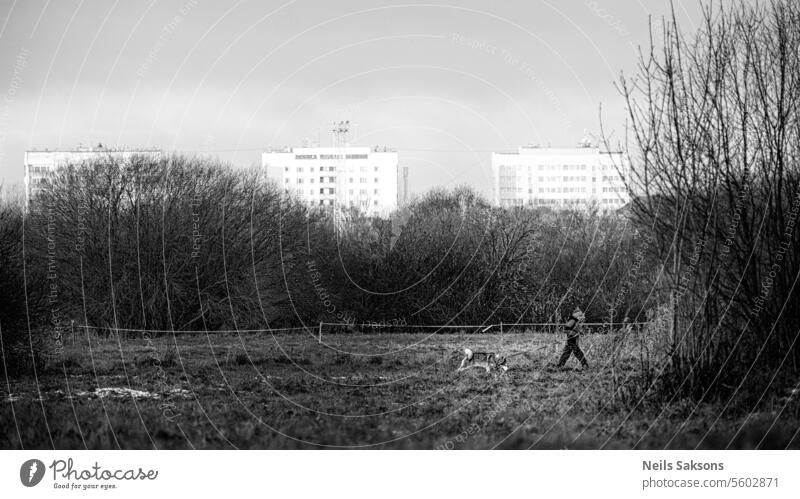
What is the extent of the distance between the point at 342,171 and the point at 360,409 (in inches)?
4148

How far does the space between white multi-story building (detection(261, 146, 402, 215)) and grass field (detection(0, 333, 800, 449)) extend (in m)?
94.5

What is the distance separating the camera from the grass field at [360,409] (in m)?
10.6

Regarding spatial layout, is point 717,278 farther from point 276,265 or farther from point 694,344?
point 276,265

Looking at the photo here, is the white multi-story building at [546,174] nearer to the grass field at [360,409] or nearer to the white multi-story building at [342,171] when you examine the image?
the white multi-story building at [342,171]

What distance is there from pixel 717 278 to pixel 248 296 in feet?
92.4

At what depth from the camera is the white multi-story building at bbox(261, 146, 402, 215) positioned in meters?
118

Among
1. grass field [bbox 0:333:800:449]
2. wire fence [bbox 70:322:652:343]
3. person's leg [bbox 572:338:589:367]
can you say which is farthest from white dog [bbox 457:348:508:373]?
wire fence [bbox 70:322:652:343]

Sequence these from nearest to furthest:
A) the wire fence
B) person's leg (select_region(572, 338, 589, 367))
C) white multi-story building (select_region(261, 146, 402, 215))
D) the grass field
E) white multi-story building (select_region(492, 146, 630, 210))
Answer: the grass field
person's leg (select_region(572, 338, 589, 367))
the wire fence
white multi-story building (select_region(492, 146, 630, 210))
white multi-story building (select_region(261, 146, 402, 215))

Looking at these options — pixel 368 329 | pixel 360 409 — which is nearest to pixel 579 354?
pixel 360 409

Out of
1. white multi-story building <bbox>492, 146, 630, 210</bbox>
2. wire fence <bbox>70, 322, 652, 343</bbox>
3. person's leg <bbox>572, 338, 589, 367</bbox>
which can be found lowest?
wire fence <bbox>70, 322, 652, 343</bbox>

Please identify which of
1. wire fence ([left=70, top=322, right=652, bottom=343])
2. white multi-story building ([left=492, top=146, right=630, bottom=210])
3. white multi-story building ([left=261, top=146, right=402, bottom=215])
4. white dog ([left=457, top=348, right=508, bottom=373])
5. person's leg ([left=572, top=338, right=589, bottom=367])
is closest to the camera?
person's leg ([left=572, top=338, right=589, bottom=367])

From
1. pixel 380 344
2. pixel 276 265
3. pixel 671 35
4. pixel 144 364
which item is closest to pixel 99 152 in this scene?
pixel 276 265

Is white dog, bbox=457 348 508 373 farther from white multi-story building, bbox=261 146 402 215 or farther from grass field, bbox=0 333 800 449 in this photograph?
white multi-story building, bbox=261 146 402 215

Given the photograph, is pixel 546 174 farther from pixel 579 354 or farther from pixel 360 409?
pixel 360 409
